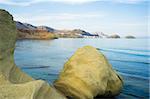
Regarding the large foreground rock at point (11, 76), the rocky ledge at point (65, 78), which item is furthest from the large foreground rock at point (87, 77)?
the large foreground rock at point (11, 76)

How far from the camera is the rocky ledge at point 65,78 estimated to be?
495 centimetres

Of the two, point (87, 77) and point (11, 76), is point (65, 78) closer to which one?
point (87, 77)

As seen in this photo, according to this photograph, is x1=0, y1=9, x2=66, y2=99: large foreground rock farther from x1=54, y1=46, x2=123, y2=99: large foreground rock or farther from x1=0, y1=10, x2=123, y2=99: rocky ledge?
x1=54, y1=46, x2=123, y2=99: large foreground rock

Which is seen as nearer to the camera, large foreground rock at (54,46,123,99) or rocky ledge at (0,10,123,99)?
rocky ledge at (0,10,123,99)

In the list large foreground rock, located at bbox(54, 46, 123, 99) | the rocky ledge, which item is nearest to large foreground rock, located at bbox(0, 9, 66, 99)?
the rocky ledge

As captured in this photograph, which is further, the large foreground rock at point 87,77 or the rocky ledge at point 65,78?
the large foreground rock at point 87,77

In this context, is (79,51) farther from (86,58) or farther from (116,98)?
(116,98)

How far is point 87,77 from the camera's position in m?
7.57

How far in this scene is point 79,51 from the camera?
325 inches

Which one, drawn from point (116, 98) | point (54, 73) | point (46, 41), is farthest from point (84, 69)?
point (46, 41)

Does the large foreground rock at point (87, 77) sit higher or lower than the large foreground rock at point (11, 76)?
lower

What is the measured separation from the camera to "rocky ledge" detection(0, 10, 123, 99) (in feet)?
16.3

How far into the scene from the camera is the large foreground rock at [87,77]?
748cm

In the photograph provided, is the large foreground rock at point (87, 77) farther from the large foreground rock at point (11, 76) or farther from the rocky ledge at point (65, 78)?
the large foreground rock at point (11, 76)
